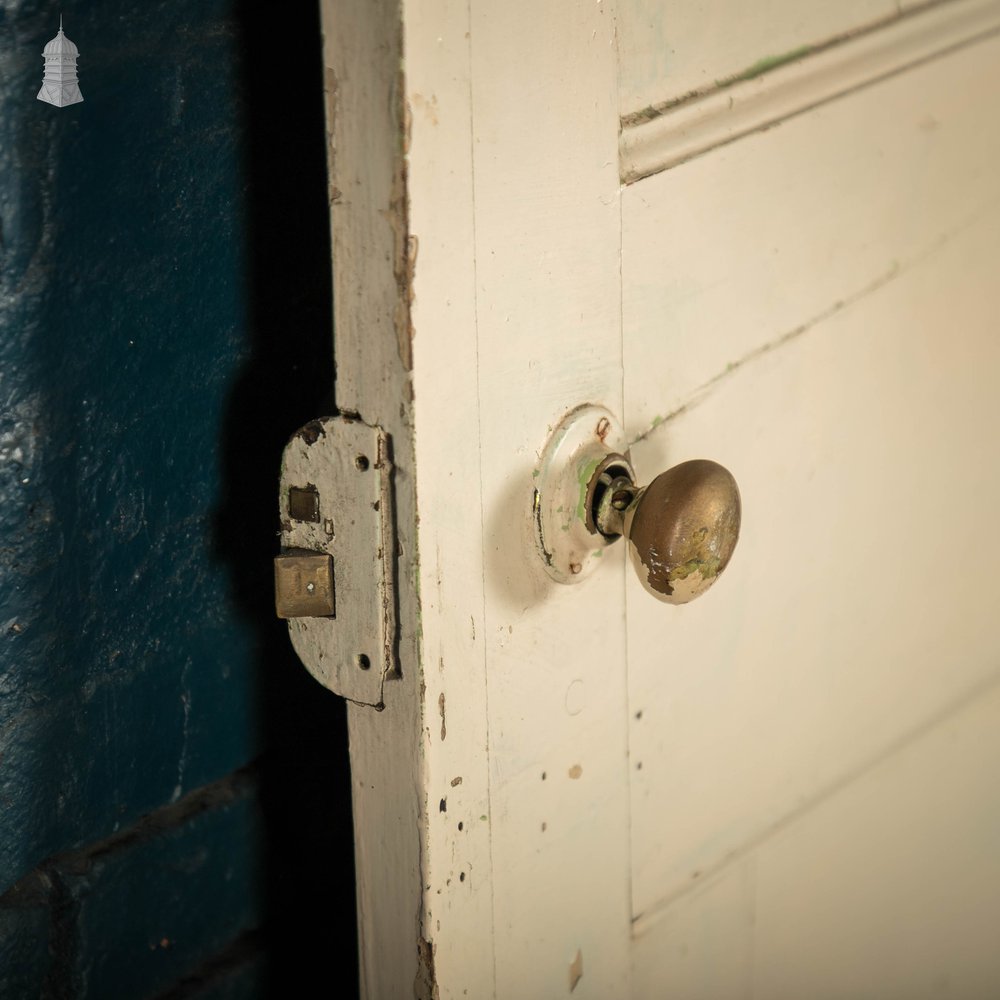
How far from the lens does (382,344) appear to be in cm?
56

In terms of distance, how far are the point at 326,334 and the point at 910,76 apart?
1.54 feet

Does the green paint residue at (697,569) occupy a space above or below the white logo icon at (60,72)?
below

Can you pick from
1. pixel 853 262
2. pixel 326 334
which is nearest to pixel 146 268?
pixel 326 334

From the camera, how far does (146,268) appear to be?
31.8 inches

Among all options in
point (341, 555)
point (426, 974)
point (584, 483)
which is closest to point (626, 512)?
point (584, 483)

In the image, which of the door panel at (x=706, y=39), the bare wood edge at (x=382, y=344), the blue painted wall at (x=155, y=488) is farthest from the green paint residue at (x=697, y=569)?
the blue painted wall at (x=155, y=488)

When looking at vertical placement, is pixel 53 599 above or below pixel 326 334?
below

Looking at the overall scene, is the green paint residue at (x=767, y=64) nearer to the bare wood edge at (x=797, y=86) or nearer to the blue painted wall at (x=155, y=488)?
the bare wood edge at (x=797, y=86)

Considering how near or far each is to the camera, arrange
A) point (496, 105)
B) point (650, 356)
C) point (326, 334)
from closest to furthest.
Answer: point (496, 105), point (650, 356), point (326, 334)

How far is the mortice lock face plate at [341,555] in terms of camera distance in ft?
1.88

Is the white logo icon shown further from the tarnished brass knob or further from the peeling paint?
the peeling paint

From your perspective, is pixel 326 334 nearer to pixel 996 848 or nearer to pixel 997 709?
pixel 997 709

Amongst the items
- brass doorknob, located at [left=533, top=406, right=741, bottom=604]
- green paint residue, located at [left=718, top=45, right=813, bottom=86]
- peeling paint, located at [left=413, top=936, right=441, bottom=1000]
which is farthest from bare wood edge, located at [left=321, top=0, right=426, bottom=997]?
green paint residue, located at [left=718, top=45, right=813, bottom=86]

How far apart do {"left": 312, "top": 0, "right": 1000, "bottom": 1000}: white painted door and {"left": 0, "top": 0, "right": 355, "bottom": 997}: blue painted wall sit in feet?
0.92
